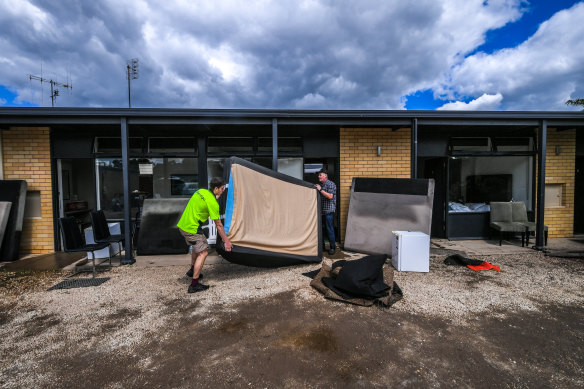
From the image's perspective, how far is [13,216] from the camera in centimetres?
522

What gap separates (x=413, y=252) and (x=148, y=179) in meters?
5.78

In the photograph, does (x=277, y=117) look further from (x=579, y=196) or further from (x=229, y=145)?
(x=579, y=196)

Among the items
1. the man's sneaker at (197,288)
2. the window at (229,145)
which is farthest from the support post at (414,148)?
the man's sneaker at (197,288)

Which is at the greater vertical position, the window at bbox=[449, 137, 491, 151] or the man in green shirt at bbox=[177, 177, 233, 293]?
the window at bbox=[449, 137, 491, 151]

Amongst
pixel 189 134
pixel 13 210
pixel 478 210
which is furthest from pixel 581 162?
pixel 13 210

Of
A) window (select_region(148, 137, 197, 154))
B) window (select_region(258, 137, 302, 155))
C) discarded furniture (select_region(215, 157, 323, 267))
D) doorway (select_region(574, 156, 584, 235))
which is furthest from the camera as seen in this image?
doorway (select_region(574, 156, 584, 235))

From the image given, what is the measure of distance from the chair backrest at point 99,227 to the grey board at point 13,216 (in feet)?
6.32

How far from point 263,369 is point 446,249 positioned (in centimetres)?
490

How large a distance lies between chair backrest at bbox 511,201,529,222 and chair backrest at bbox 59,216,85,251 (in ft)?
28.4

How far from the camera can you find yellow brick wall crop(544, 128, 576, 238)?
6.53 m

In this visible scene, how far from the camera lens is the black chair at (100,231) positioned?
456cm

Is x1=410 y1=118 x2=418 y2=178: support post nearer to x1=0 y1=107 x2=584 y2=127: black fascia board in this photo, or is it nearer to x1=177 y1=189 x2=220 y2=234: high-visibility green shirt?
x1=0 y1=107 x2=584 y2=127: black fascia board

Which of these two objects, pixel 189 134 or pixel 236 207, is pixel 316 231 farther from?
pixel 189 134

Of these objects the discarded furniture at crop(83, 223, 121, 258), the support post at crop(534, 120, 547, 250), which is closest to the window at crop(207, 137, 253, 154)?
the discarded furniture at crop(83, 223, 121, 258)
